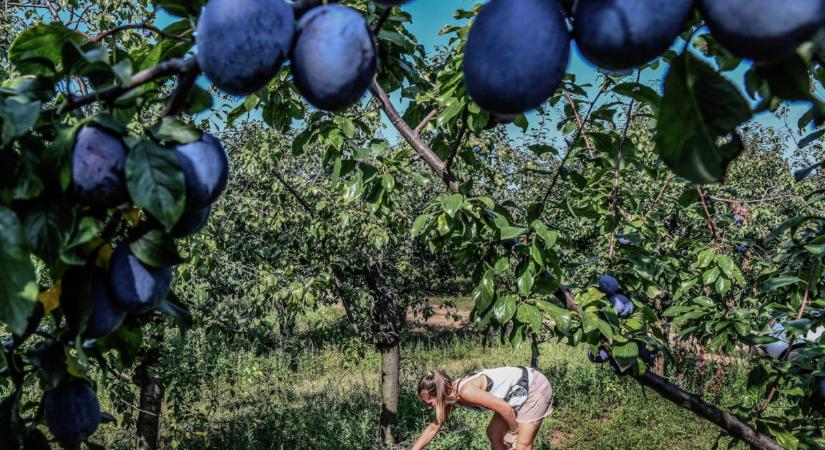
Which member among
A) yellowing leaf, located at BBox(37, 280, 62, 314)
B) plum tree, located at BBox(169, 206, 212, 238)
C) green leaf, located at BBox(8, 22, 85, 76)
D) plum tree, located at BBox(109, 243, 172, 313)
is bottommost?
yellowing leaf, located at BBox(37, 280, 62, 314)

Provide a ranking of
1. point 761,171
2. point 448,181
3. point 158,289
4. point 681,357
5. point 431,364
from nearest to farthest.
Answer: point 158,289 → point 448,181 → point 681,357 → point 431,364 → point 761,171

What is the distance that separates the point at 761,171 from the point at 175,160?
440 inches

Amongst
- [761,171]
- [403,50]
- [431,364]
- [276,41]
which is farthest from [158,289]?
[761,171]

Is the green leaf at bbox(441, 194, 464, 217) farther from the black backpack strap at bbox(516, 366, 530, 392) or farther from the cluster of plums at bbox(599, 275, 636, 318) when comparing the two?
the black backpack strap at bbox(516, 366, 530, 392)

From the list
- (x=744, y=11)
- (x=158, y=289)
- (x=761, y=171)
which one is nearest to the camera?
(x=744, y=11)

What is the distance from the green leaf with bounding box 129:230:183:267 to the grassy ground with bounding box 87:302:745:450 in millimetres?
3939

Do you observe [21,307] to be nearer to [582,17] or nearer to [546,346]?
[582,17]

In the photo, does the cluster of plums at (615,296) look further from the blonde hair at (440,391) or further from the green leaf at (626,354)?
the blonde hair at (440,391)

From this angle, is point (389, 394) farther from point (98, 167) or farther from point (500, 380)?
point (98, 167)

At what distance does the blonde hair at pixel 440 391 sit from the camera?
14.3 feet

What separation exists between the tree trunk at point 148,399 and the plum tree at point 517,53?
4.08 metres

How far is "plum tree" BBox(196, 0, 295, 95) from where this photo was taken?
0.40 m

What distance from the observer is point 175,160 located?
46 cm

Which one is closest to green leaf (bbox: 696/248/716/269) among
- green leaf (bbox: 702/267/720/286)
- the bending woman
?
green leaf (bbox: 702/267/720/286)
